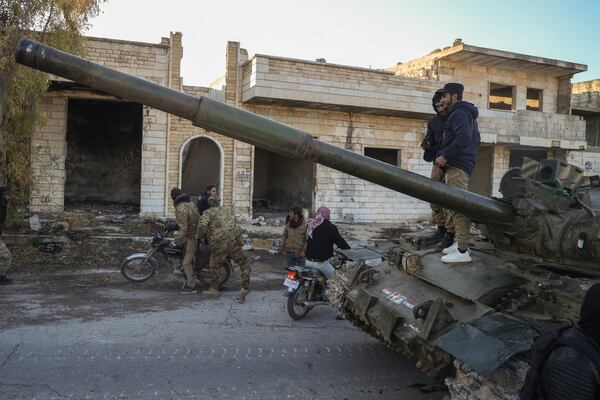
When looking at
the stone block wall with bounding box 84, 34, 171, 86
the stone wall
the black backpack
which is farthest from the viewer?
the stone wall

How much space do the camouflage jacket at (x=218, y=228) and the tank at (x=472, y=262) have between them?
270cm

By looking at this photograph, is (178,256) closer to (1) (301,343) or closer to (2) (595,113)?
(1) (301,343)

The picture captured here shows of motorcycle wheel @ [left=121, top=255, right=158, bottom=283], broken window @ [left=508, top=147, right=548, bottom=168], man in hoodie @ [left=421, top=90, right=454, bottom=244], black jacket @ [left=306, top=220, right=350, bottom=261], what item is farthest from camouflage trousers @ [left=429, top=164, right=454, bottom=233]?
broken window @ [left=508, top=147, right=548, bottom=168]

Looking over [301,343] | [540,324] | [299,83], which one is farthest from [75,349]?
[299,83]

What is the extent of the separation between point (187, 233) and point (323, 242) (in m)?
2.35

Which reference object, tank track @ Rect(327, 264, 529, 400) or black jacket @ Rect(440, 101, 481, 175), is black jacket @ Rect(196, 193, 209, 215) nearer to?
black jacket @ Rect(440, 101, 481, 175)

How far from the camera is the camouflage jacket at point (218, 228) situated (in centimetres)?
751

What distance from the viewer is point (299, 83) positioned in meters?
15.2

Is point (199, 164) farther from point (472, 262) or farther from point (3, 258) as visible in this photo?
point (472, 262)

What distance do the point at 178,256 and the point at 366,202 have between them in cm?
1028

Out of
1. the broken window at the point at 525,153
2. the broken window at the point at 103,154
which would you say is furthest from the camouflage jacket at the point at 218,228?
the broken window at the point at 525,153

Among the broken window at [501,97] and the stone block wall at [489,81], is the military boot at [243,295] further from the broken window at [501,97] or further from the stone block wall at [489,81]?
the broken window at [501,97]

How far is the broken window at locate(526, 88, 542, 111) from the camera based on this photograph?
2070cm

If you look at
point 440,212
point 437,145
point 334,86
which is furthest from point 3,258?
point 334,86
